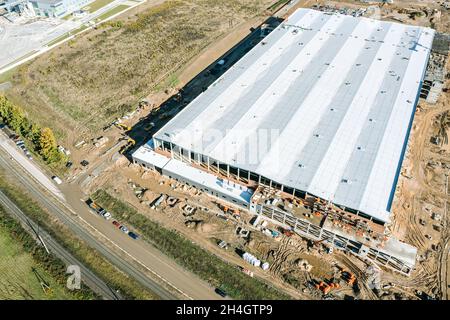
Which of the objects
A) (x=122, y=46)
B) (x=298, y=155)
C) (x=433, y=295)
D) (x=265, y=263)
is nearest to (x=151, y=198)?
(x=265, y=263)

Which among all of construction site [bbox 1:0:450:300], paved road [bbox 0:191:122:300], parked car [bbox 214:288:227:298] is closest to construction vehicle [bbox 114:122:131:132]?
construction site [bbox 1:0:450:300]

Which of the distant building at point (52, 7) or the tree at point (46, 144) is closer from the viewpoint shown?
the tree at point (46, 144)

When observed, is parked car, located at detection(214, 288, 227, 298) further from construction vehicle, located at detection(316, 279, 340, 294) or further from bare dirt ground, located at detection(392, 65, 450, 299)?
bare dirt ground, located at detection(392, 65, 450, 299)

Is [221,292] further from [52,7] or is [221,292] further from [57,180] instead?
[52,7]

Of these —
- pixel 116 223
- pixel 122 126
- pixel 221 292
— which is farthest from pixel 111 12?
pixel 221 292

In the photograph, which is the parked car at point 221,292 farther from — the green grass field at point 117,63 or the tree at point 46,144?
the green grass field at point 117,63

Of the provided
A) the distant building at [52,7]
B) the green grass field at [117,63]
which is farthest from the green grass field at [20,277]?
the distant building at [52,7]

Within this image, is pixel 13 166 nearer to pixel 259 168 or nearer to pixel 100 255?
pixel 100 255
